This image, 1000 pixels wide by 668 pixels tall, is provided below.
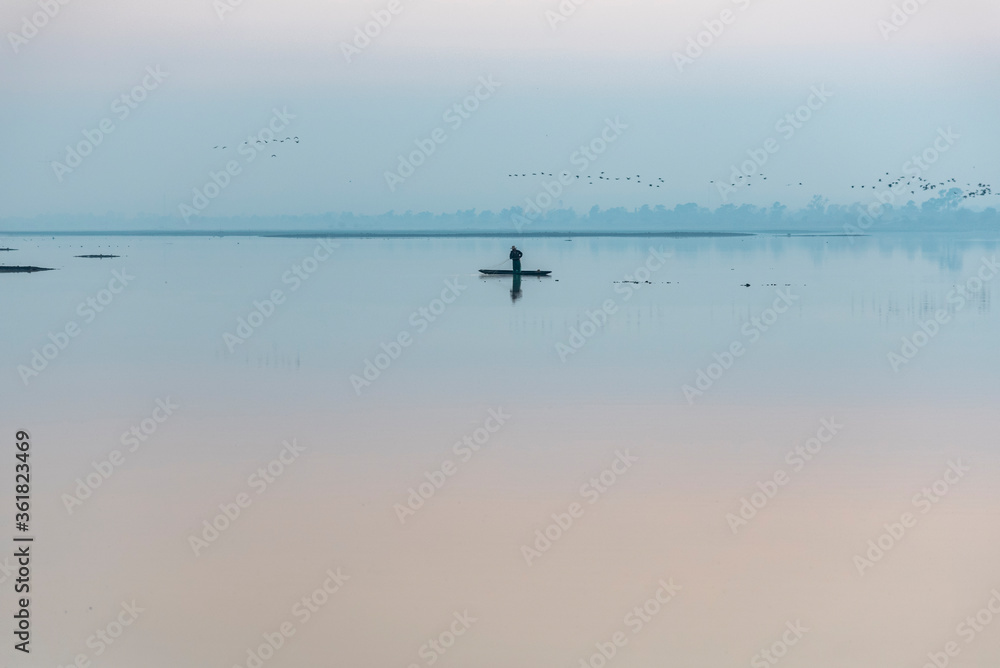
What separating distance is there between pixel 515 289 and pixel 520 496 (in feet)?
87.8

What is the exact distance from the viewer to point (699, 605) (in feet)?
30.9

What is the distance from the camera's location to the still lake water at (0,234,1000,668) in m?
9.06

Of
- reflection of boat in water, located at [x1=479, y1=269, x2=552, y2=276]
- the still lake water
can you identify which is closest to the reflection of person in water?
reflection of boat in water, located at [x1=479, y1=269, x2=552, y2=276]

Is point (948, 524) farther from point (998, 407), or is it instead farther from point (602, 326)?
point (602, 326)

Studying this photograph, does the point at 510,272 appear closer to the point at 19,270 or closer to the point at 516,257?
the point at 516,257

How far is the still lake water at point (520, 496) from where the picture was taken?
9062 millimetres

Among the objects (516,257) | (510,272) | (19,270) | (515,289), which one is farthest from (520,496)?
(19,270)

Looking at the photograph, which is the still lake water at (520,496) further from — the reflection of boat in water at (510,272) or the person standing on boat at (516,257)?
the reflection of boat in water at (510,272)

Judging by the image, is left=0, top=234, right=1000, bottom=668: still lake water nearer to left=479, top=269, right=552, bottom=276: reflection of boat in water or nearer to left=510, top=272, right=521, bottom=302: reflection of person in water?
left=510, top=272, right=521, bottom=302: reflection of person in water

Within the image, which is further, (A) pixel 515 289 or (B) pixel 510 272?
(B) pixel 510 272

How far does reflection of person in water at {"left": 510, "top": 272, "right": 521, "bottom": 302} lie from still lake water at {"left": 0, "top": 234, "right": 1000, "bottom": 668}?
1001 centimetres

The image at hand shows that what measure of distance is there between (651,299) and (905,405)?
1685cm

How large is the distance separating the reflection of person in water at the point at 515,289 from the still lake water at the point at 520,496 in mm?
10006

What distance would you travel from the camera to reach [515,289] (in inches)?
1522
